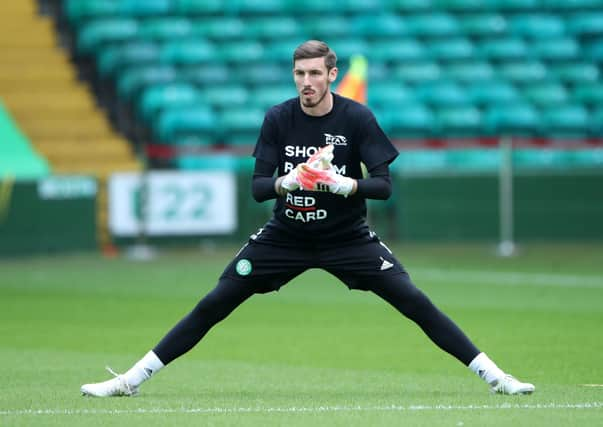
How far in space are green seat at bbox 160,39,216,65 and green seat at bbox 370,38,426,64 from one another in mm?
3453

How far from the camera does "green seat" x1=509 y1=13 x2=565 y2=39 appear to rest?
3019 cm

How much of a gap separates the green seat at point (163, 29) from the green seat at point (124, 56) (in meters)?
0.35

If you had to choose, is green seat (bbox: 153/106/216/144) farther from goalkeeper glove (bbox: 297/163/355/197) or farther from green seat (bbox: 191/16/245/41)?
goalkeeper glove (bbox: 297/163/355/197)

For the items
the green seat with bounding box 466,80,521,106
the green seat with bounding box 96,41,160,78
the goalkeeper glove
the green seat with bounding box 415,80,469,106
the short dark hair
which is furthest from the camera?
the green seat with bounding box 466,80,521,106

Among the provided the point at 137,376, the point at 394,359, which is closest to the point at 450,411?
the point at 137,376

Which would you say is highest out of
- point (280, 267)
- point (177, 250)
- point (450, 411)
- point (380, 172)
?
point (380, 172)

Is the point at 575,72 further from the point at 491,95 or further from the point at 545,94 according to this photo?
the point at 491,95

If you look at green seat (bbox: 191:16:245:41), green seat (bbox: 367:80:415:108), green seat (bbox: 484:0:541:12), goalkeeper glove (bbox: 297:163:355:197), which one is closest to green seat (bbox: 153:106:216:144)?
green seat (bbox: 191:16:245:41)

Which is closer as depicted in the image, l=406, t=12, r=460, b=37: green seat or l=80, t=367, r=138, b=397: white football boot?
l=80, t=367, r=138, b=397: white football boot

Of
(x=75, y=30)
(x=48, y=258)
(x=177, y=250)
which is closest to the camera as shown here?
(x=48, y=258)

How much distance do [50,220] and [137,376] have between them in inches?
583

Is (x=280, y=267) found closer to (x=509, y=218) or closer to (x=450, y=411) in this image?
(x=450, y=411)

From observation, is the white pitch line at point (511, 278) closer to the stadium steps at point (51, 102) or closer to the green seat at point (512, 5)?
the stadium steps at point (51, 102)

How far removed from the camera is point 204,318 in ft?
27.6
